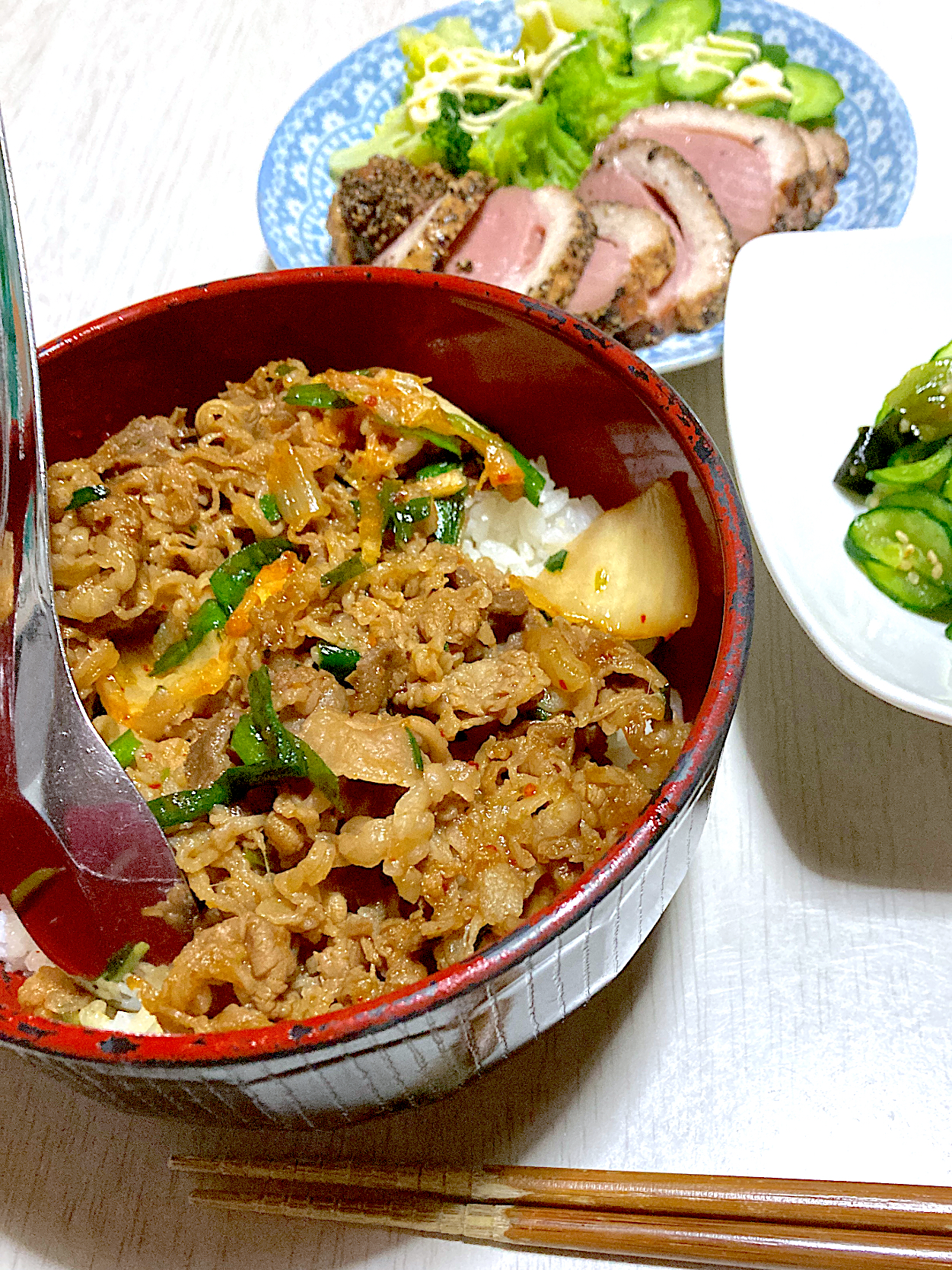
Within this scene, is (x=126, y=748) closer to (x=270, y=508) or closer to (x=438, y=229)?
(x=270, y=508)

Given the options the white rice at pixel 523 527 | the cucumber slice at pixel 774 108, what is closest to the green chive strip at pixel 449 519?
the white rice at pixel 523 527

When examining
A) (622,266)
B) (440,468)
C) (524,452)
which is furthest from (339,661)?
(622,266)

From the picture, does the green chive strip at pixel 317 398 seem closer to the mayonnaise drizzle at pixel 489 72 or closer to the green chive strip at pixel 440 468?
the green chive strip at pixel 440 468

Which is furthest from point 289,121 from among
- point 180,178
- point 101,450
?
point 101,450

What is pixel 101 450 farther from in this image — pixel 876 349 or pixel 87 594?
pixel 876 349

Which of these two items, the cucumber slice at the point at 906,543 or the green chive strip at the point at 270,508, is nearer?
the green chive strip at the point at 270,508
